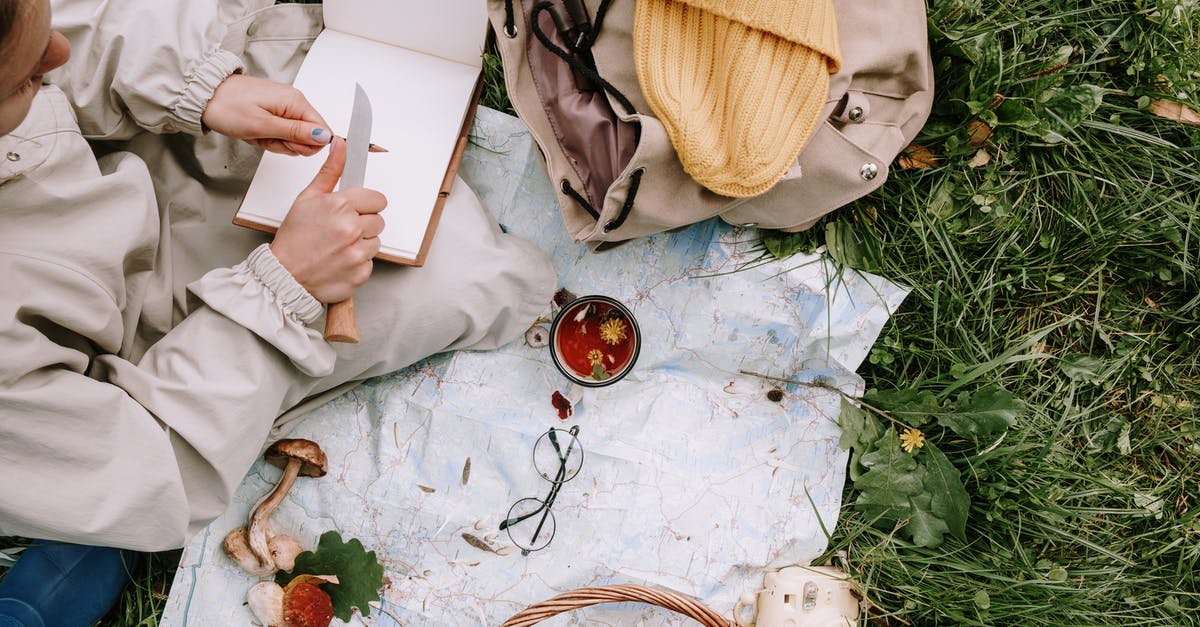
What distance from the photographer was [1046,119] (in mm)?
1936

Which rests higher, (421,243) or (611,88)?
(611,88)

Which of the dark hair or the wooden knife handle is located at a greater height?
the dark hair

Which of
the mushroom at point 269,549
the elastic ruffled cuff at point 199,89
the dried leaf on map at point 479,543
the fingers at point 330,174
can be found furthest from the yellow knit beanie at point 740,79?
the mushroom at point 269,549

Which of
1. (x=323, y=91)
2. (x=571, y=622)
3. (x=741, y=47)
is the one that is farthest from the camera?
(x=571, y=622)

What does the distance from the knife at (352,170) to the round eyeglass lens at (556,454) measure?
0.59 meters

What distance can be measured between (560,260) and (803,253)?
61cm

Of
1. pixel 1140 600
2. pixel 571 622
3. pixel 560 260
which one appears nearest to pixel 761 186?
pixel 560 260

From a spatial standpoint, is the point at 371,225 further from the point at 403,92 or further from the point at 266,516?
the point at 266,516

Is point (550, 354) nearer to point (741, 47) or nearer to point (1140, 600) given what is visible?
point (741, 47)

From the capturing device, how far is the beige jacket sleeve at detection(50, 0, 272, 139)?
57.1 inches

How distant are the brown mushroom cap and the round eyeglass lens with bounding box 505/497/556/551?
1.56ft

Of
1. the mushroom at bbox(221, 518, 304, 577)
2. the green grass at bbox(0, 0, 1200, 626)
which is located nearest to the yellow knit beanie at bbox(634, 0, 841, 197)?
Answer: the green grass at bbox(0, 0, 1200, 626)

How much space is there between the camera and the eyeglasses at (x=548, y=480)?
1896mm

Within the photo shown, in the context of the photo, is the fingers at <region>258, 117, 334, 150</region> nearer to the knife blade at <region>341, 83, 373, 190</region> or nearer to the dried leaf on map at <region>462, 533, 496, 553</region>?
the knife blade at <region>341, 83, 373, 190</region>
